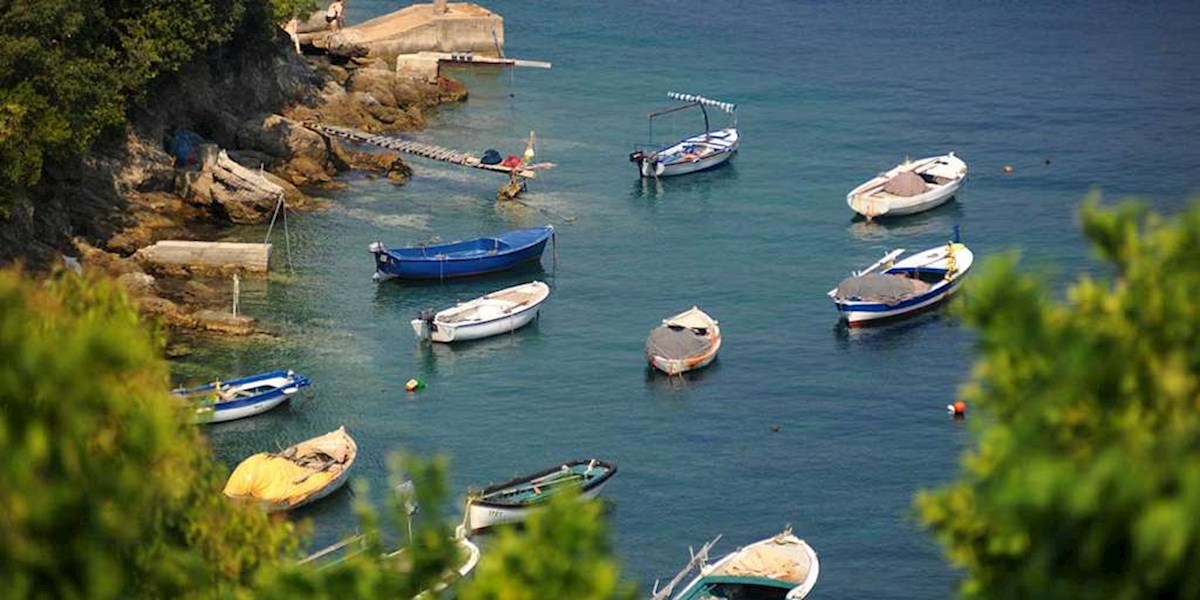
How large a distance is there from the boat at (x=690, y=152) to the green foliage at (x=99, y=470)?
60521mm

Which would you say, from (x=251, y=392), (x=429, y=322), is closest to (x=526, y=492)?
(x=251, y=392)

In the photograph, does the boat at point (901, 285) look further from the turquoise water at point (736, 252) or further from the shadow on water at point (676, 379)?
the shadow on water at point (676, 379)

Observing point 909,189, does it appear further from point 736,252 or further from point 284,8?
point 284,8

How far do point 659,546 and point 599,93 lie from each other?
184 feet

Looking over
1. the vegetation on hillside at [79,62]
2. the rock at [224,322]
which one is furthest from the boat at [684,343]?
the vegetation on hillside at [79,62]

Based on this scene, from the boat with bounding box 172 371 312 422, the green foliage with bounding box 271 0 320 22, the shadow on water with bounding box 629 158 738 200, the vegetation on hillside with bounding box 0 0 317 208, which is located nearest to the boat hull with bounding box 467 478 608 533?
the boat with bounding box 172 371 312 422

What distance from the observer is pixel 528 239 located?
69125mm

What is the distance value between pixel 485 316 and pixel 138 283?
1204cm

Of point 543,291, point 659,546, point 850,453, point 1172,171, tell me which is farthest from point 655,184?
point 659,546

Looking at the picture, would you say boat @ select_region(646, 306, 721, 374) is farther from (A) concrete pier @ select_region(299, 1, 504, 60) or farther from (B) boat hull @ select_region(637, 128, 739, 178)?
(A) concrete pier @ select_region(299, 1, 504, 60)

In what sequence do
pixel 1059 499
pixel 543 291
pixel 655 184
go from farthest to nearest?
pixel 655 184 < pixel 543 291 < pixel 1059 499

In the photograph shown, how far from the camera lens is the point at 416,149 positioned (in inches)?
3086

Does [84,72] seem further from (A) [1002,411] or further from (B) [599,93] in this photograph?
(A) [1002,411]

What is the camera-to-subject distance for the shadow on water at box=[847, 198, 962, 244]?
7450 cm
